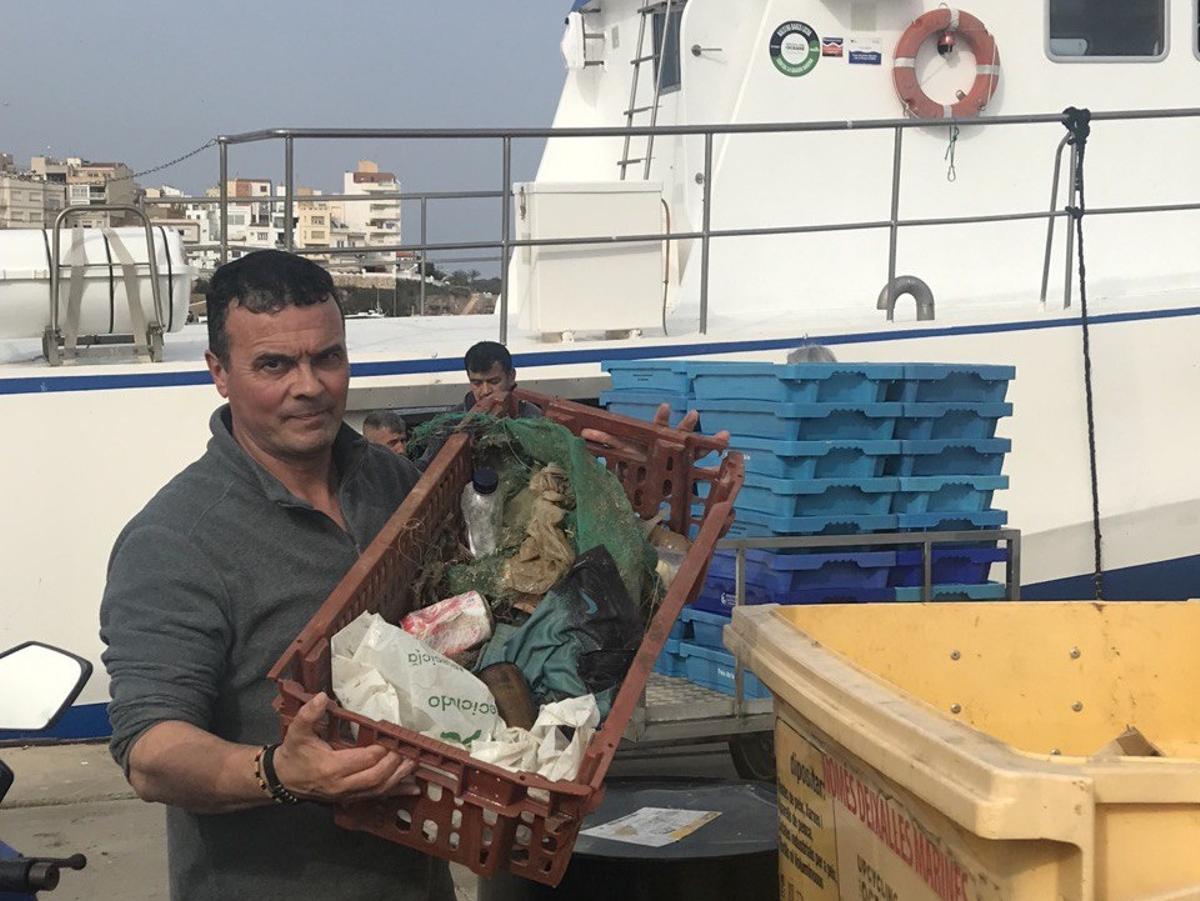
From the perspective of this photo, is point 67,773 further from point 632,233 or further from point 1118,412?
point 1118,412

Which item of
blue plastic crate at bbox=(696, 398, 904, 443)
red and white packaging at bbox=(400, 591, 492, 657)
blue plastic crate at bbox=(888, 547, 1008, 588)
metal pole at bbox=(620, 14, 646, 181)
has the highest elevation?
metal pole at bbox=(620, 14, 646, 181)

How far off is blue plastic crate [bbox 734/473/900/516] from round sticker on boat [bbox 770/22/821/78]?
340cm

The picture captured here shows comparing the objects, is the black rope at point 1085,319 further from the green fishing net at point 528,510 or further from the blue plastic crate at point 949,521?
the green fishing net at point 528,510

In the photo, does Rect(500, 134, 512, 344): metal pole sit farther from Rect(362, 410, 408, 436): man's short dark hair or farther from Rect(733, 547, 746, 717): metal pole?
Rect(733, 547, 746, 717): metal pole

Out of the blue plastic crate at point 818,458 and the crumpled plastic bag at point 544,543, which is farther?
the blue plastic crate at point 818,458

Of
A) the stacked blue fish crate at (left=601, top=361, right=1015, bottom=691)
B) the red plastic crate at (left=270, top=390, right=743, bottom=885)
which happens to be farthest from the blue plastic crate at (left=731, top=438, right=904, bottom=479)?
the red plastic crate at (left=270, top=390, right=743, bottom=885)

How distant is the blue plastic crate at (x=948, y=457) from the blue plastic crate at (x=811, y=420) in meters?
0.12

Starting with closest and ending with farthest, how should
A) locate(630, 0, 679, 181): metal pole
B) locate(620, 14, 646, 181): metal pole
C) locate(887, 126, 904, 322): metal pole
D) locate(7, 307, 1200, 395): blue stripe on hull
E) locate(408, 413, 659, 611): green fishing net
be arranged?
locate(408, 413, 659, 611): green fishing net
locate(7, 307, 1200, 395): blue stripe on hull
locate(887, 126, 904, 322): metal pole
locate(630, 0, 679, 181): metal pole
locate(620, 14, 646, 181): metal pole

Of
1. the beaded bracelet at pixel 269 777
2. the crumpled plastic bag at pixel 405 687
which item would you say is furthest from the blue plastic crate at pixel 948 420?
the beaded bracelet at pixel 269 777

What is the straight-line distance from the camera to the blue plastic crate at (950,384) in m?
5.43

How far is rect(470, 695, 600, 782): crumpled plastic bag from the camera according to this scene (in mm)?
2133

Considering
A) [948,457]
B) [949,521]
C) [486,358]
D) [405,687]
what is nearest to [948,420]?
[948,457]

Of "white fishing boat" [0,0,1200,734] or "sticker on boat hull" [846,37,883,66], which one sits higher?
"sticker on boat hull" [846,37,883,66]

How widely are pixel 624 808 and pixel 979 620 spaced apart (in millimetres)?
960
